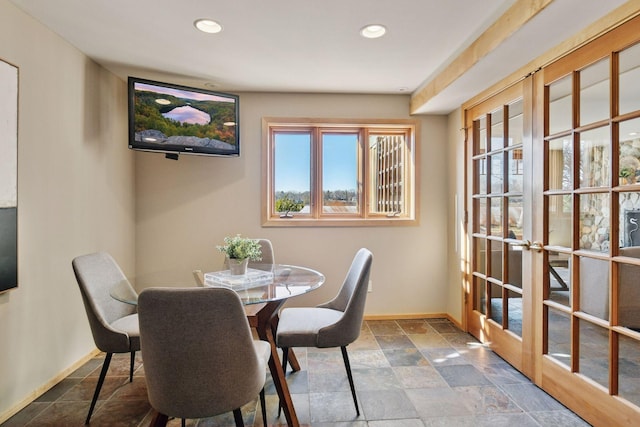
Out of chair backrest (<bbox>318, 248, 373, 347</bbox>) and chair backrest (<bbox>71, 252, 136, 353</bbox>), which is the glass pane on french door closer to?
chair backrest (<bbox>318, 248, 373, 347</bbox>)

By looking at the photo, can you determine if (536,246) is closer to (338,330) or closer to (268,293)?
(338,330)

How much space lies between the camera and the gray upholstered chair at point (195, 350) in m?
1.28

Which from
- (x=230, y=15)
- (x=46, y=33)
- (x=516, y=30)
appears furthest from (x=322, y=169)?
(x=46, y=33)

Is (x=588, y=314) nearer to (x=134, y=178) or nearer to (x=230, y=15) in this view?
(x=230, y=15)

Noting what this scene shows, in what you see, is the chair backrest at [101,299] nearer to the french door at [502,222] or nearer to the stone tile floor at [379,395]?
the stone tile floor at [379,395]

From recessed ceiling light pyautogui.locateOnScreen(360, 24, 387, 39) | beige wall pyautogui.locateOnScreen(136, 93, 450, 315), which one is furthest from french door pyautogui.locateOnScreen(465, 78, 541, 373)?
recessed ceiling light pyautogui.locateOnScreen(360, 24, 387, 39)

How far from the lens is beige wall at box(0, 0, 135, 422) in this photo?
6.79ft

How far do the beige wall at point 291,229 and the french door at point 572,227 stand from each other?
2.69 feet

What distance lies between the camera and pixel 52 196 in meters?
2.35

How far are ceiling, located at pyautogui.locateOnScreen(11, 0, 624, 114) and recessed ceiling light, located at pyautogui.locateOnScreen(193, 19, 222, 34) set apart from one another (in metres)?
0.04

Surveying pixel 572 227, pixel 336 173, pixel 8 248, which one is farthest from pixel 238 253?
pixel 572 227

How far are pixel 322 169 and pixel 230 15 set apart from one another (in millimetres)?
1900

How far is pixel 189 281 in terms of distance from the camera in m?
2.21

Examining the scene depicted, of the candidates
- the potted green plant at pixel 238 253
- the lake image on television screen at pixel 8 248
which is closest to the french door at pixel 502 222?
the potted green plant at pixel 238 253
